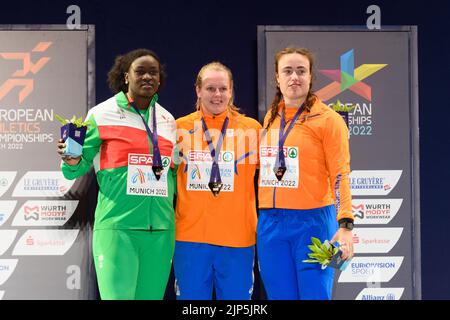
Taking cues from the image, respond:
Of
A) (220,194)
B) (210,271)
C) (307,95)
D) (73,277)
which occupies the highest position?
(307,95)

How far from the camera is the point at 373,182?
4.99 metres

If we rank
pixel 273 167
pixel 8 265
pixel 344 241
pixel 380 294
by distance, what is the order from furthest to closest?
pixel 380 294
pixel 8 265
pixel 273 167
pixel 344 241

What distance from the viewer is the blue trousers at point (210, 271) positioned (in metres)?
4.21

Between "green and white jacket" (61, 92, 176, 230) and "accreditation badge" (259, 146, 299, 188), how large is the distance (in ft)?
1.75

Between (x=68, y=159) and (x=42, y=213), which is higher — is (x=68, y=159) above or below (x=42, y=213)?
above

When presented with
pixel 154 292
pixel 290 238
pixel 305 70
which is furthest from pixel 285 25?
pixel 154 292

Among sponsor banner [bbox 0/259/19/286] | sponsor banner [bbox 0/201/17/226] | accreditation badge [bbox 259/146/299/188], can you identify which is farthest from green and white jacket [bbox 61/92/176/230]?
sponsor banner [bbox 0/259/19/286]

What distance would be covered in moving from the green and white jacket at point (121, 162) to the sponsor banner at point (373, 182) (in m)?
1.34

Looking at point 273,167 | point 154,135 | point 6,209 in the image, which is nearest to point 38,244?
point 6,209

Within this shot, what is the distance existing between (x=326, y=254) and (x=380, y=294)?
1.21 meters

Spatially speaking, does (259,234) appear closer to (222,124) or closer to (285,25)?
(222,124)

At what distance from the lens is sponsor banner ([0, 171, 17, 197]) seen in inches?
192

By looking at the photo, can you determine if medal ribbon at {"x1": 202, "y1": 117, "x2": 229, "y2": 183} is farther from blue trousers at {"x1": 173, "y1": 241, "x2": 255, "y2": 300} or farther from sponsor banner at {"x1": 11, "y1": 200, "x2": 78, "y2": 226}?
sponsor banner at {"x1": 11, "y1": 200, "x2": 78, "y2": 226}

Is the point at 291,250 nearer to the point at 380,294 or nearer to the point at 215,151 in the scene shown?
the point at 215,151
